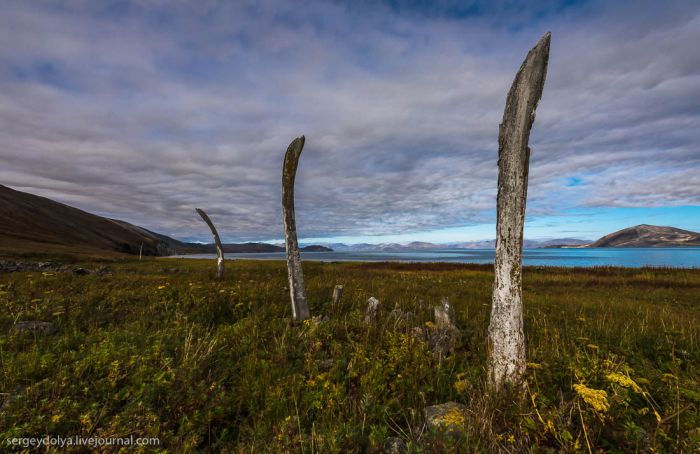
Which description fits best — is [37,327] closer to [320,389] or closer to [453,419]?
[320,389]

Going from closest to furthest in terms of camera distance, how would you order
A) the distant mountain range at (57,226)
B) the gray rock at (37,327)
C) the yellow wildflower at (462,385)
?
1. the yellow wildflower at (462,385)
2. the gray rock at (37,327)
3. the distant mountain range at (57,226)

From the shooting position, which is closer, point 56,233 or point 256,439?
point 256,439

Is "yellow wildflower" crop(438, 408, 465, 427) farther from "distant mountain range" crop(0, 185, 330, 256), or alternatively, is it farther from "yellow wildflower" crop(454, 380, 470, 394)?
"distant mountain range" crop(0, 185, 330, 256)

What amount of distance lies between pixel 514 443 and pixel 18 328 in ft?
30.8

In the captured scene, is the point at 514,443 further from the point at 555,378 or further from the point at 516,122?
the point at 516,122

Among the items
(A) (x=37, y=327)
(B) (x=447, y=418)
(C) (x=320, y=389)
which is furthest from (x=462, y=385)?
(A) (x=37, y=327)

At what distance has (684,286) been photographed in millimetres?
18906

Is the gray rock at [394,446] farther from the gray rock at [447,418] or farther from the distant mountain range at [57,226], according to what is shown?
the distant mountain range at [57,226]

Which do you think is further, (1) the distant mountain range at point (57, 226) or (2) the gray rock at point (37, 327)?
(1) the distant mountain range at point (57, 226)

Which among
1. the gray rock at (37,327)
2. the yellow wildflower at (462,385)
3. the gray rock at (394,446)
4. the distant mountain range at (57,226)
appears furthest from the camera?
the distant mountain range at (57,226)

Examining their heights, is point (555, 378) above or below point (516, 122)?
below

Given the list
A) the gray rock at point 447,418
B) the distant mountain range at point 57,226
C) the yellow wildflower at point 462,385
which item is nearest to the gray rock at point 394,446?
the gray rock at point 447,418

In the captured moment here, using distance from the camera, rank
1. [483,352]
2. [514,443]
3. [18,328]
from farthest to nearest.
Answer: [18,328] → [483,352] → [514,443]

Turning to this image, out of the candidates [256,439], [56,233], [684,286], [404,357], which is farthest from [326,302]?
[56,233]
